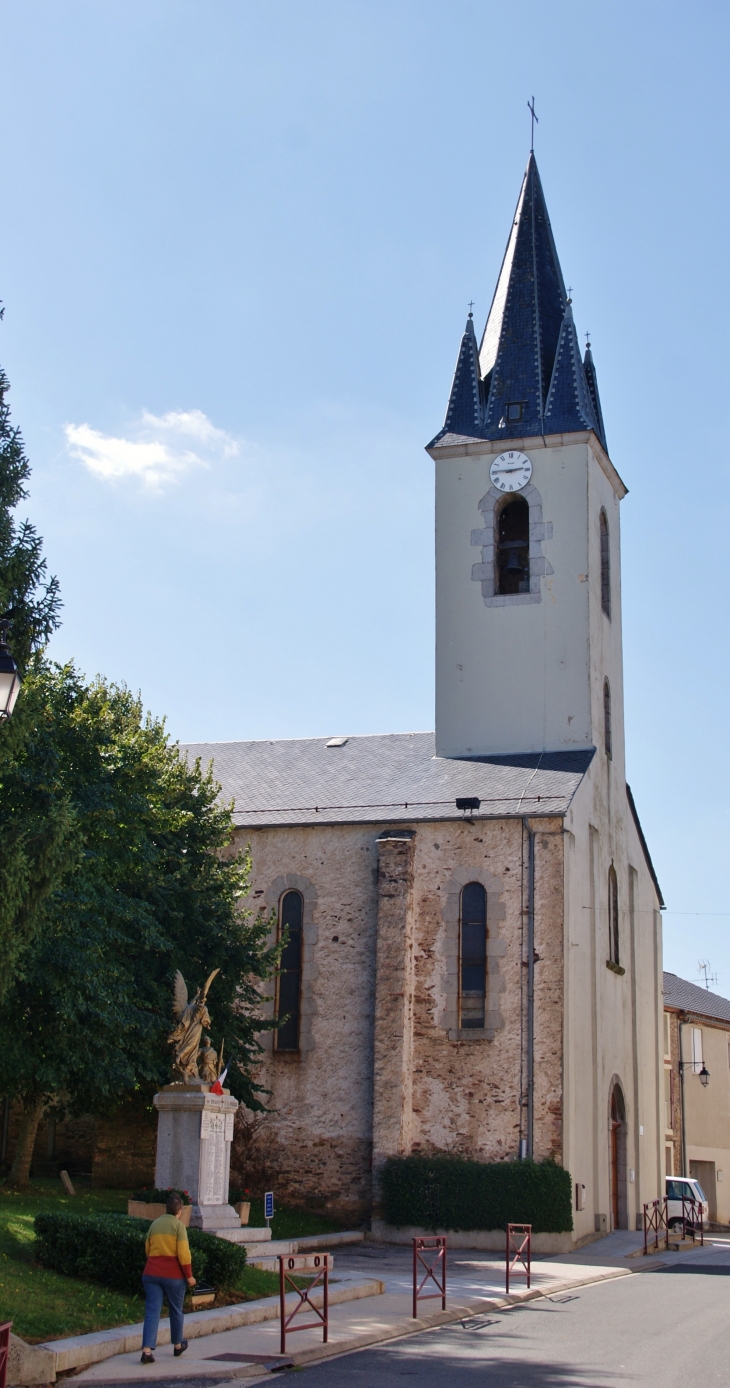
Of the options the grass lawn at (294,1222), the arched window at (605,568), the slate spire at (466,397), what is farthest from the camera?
the slate spire at (466,397)

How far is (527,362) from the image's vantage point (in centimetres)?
2994

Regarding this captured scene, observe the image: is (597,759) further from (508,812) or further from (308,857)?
(308,857)

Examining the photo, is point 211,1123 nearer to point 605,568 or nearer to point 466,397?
point 605,568

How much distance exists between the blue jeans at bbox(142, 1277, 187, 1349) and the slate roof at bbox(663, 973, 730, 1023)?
99.4 ft

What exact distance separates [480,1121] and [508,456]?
44.4ft

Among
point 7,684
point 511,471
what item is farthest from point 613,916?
point 7,684

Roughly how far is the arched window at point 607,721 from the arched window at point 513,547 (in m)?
2.73

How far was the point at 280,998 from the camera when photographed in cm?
2602

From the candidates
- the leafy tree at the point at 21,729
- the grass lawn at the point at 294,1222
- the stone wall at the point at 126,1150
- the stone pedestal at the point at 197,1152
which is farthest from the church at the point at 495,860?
the leafy tree at the point at 21,729

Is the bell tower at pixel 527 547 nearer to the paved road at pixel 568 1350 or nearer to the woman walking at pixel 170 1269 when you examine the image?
the paved road at pixel 568 1350

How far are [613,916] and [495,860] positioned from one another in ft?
14.8

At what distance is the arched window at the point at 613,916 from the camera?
91.0 feet

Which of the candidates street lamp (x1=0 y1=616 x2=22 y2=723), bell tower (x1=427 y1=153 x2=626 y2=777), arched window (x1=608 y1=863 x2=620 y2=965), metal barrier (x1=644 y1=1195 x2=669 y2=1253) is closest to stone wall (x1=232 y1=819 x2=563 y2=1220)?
metal barrier (x1=644 y1=1195 x2=669 y2=1253)

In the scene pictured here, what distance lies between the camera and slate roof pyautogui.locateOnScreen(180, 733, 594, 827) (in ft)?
83.6
